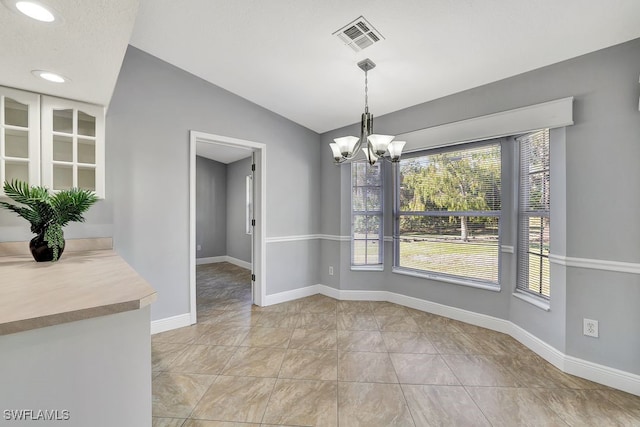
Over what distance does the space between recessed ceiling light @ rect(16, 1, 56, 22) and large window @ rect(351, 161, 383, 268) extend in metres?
3.21

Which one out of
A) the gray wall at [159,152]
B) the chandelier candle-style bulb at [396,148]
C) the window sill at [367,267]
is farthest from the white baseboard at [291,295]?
the chandelier candle-style bulb at [396,148]

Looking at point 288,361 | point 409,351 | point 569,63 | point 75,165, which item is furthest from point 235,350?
point 569,63

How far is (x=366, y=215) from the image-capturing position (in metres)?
3.97

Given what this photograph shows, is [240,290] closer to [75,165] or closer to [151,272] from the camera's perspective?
[151,272]

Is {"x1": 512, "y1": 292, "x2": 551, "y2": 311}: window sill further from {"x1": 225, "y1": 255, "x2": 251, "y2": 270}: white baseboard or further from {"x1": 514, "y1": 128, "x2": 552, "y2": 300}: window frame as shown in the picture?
{"x1": 225, "y1": 255, "x2": 251, "y2": 270}: white baseboard

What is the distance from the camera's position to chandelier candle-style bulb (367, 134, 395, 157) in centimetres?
227

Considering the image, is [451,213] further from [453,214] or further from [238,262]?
→ [238,262]

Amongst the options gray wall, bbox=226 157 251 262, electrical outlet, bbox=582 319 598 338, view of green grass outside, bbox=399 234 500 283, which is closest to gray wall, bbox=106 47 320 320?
view of green grass outside, bbox=399 234 500 283

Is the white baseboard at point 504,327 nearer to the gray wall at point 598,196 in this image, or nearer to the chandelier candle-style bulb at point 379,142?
the gray wall at point 598,196

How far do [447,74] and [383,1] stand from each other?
1122 mm

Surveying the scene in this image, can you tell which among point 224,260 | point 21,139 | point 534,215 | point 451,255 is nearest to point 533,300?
point 534,215

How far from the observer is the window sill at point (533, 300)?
96.9 inches

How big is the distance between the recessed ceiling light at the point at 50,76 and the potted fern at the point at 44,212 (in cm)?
72

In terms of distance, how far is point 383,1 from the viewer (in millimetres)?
1902
